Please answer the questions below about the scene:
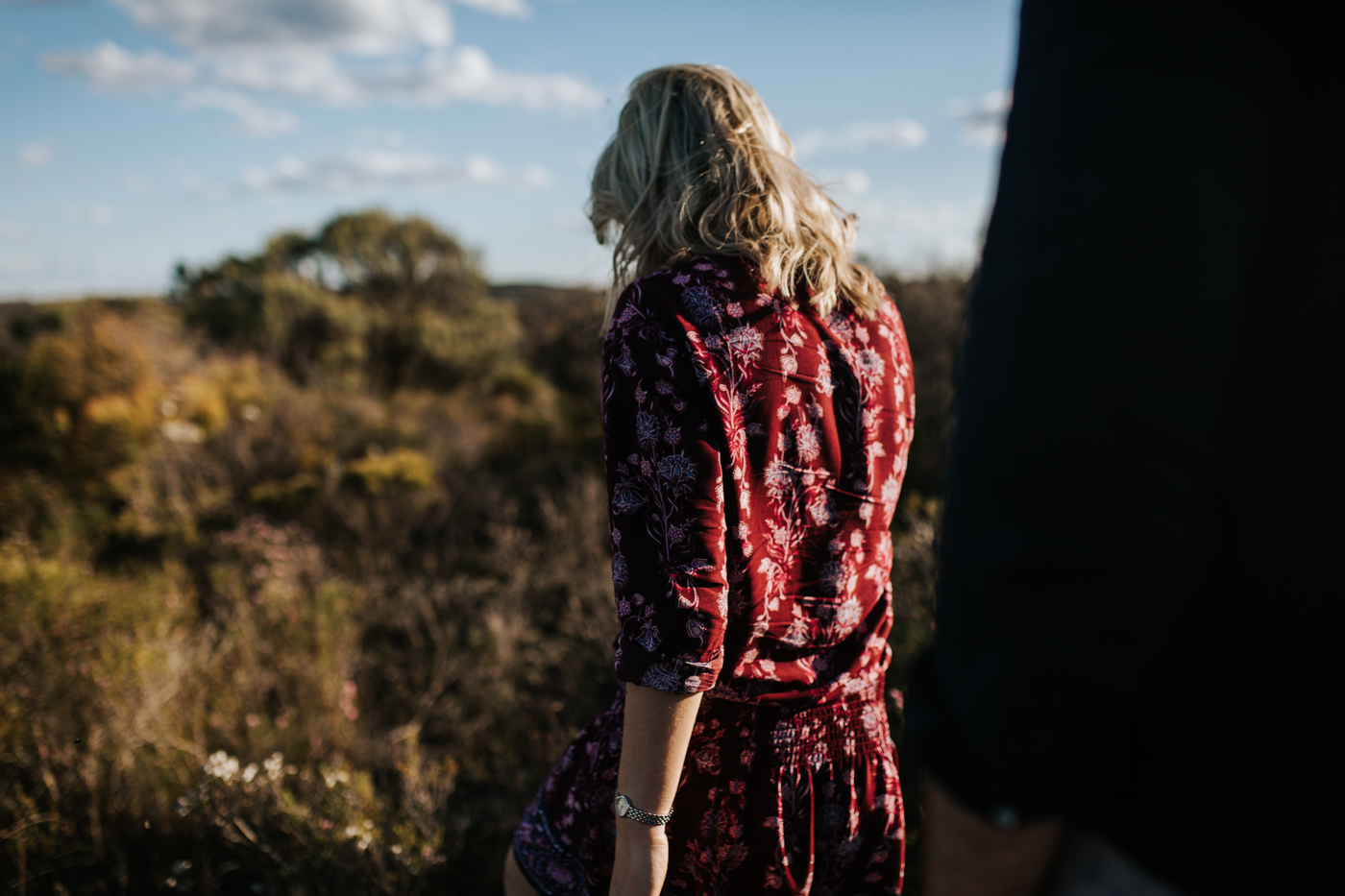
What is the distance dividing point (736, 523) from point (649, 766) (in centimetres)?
38

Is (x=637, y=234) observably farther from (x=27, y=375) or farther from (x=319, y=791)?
(x=27, y=375)

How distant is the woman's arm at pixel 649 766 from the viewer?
102 cm

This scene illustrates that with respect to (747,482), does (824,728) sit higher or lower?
lower

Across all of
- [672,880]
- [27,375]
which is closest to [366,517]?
[672,880]

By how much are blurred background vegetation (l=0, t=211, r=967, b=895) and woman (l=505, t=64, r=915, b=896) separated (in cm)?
103

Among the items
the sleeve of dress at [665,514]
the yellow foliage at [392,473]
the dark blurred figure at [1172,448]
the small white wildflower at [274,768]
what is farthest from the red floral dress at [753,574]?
the yellow foliage at [392,473]

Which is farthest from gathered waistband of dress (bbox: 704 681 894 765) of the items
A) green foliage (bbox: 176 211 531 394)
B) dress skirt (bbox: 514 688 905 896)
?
green foliage (bbox: 176 211 531 394)

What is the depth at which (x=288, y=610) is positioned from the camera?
157 inches

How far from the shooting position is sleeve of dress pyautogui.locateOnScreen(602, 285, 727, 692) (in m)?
0.98

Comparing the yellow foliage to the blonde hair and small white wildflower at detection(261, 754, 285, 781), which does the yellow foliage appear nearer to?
small white wildflower at detection(261, 754, 285, 781)

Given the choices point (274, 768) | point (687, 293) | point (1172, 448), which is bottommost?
point (274, 768)

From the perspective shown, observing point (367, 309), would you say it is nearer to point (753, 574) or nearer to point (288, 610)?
point (288, 610)

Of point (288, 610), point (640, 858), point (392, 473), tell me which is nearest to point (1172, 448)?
point (640, 858)

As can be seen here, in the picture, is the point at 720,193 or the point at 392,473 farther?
the point at 392,473
